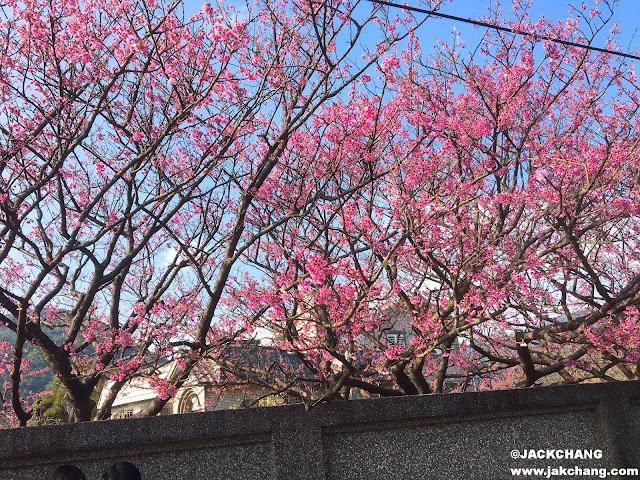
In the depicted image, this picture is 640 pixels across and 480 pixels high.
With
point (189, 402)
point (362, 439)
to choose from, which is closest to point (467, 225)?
point (362, 439)

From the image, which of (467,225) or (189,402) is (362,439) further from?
(189,402)

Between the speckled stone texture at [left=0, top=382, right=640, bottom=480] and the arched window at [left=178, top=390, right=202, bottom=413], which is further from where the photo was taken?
the arched window at [left=178, top=390, right=202, bottom=413]

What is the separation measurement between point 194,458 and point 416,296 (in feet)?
16.0

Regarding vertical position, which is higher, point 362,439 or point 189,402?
point 189,402

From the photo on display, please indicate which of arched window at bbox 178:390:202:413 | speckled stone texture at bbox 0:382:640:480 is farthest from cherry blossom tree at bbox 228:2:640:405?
arched window at bbox 178:390:202:413

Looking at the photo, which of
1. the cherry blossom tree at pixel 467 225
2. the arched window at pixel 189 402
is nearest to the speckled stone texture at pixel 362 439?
the cherry blossom tree at pixel 467 225

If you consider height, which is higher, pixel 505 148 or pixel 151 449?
pixel 505 148

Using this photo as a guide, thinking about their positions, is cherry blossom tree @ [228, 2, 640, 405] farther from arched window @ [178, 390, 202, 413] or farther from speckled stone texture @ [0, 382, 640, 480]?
arched window @ [178, 390, 202, 413]

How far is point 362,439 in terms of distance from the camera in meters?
4.73

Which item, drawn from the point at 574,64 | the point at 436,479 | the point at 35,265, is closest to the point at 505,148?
the point at 574,64

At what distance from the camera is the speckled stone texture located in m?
3.83

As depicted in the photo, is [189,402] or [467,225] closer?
[467,225]

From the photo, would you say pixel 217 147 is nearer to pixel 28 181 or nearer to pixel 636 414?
pixel 28 181

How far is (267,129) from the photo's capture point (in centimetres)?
814
